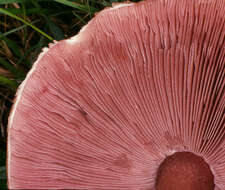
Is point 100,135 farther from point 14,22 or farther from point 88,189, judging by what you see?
point 14,22

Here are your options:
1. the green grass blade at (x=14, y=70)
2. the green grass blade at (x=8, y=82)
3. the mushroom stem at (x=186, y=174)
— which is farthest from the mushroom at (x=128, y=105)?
the green grass blade at (x=14, y=70)

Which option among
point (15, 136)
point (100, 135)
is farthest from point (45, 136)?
point (100, 135)

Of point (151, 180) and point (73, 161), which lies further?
point (151, 180)

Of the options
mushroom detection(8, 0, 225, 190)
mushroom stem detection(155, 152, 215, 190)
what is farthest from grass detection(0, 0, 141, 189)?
mushroom stem detection(155, 152, 215, 190)

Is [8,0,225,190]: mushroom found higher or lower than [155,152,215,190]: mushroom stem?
higher

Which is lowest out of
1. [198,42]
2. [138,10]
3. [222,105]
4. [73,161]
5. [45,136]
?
[73,161]

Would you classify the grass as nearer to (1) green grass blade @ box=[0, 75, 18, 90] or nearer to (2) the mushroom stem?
(1) green grass blade @ box=[0, 75, 18, 90]
